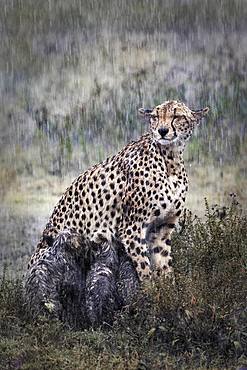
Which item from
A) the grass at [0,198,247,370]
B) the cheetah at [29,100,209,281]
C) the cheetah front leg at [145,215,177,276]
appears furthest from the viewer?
the cheetah front leg at [145,215,177,276]

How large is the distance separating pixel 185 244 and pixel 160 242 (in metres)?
0.67

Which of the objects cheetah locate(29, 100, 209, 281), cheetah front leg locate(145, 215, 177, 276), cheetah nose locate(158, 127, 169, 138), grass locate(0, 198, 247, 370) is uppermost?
cheetah nose locate(158, 127, 169, 138)

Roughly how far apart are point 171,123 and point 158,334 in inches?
60.8

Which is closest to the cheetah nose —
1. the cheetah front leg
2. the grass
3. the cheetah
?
the cheetah

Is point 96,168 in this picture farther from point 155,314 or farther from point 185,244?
point 155,314

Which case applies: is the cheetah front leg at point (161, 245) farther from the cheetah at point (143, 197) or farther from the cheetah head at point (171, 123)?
the cheetah head at point (171, 123)

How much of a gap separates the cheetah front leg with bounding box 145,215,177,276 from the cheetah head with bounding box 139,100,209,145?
57 centimetres

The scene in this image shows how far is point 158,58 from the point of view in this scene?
9102mm

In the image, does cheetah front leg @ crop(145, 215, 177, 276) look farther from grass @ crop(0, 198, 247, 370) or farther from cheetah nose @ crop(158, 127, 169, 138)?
cheetah nose @ crop(158, 127, 169, 138)

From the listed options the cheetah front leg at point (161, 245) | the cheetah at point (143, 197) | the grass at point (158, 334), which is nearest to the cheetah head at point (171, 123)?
the cheetah at point (143, 197)

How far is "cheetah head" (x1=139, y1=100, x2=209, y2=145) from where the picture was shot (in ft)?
23.5

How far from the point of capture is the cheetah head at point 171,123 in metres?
7.15

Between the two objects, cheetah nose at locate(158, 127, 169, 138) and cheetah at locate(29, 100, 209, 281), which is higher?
cheetah nose at locate(158, 127, 169, 138)

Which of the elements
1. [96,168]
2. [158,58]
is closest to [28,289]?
[96,168]
